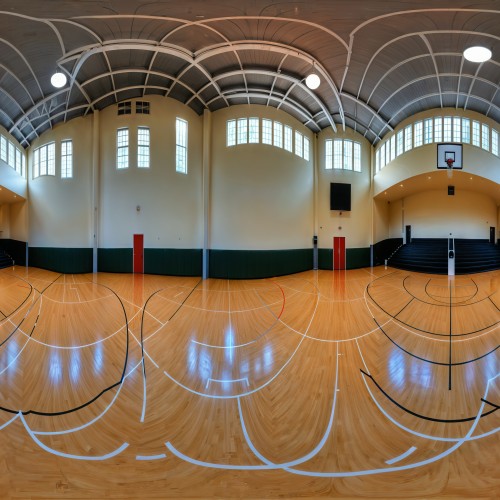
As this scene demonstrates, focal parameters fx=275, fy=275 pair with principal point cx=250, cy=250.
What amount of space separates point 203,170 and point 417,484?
14059 millimetres

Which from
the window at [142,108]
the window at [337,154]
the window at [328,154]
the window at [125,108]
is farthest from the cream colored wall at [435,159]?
the window at [125,108]

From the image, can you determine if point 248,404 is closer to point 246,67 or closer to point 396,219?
point 246,67

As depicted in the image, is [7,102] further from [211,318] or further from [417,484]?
[417,484]

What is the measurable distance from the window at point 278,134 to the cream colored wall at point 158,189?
398 centimetres

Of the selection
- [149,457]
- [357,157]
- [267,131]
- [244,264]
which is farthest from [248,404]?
[357,157]

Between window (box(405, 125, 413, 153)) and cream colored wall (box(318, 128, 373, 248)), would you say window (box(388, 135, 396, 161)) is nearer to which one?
window (box(405, 125, 413, 153))

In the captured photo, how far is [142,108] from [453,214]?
803 inches

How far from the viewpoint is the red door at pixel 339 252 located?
57.6ft

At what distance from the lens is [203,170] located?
14.2m

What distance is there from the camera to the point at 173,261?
14.5m

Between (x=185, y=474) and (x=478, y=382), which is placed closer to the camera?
(x=185, y=474)

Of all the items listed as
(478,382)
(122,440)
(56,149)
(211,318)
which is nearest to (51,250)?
(56,149)

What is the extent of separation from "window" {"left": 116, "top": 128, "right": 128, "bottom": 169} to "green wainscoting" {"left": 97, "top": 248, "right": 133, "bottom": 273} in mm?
4273

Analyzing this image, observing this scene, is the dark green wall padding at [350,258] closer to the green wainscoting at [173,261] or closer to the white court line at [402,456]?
the green wainscoting at [173,261]
